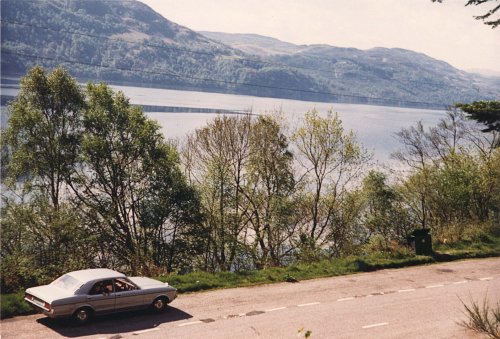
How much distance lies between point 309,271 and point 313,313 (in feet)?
17.1

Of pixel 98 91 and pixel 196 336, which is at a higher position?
pixel 98 91

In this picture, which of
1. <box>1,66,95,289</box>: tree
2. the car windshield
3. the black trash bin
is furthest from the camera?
<box>1,66,95,289</box>: tree

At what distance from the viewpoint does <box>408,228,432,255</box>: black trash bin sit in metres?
25.6

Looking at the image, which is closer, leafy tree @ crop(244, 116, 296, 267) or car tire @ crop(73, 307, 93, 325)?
car tire @ crop(73, 307, 93, 325)

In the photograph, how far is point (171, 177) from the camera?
3572cm

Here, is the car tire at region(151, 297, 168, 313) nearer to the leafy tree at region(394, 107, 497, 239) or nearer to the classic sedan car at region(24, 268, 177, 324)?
the classic sedan car at region(24, 268, 177, 324)

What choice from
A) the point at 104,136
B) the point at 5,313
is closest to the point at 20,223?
the point at 104,136

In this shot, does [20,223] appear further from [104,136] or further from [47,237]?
[104,136]

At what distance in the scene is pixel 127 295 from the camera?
14977mm

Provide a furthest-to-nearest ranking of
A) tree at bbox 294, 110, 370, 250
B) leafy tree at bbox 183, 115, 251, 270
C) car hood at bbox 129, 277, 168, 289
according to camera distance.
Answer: tree at bbox 294, 110, 370, 250
leafy tree at bbox 183, 115, 251, 270
car hood at bbox 129, 277, 168, 289

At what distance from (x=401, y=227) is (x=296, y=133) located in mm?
17872

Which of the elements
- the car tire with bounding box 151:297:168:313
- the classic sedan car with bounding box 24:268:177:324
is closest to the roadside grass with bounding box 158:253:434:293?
the car tire with bounding box 151:297:168:313

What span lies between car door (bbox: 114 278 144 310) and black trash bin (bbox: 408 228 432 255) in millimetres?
16181

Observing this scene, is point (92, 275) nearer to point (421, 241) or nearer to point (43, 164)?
point (421, 241)
